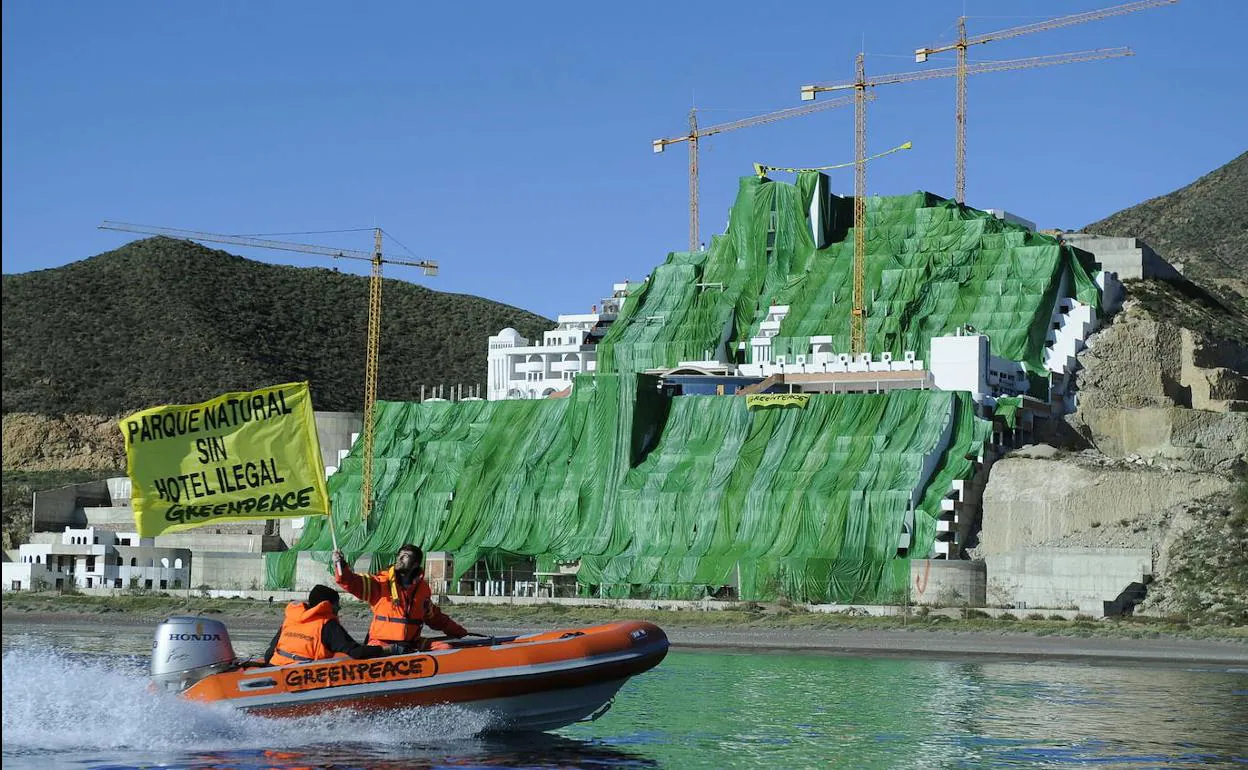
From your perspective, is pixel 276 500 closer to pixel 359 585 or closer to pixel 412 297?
pixel 359 585

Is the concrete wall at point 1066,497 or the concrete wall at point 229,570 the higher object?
the concrete wall at point 1066,497

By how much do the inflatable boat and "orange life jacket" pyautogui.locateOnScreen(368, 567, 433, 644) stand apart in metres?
0.58

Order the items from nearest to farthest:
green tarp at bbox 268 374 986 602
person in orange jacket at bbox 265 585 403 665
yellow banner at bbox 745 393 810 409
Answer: person in orange jacket at bbox 265 585 403 665 → green tarp at bbox 268 374 986 602 → yellow banner at bbox 745 393 810 409

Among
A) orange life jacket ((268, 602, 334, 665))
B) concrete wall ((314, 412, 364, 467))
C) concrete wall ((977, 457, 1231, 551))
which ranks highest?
concrete wall ((314, 412, 364, 467))

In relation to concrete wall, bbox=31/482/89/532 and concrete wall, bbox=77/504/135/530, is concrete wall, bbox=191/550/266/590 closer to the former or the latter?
concrete wall, bbox=77/504/135/530

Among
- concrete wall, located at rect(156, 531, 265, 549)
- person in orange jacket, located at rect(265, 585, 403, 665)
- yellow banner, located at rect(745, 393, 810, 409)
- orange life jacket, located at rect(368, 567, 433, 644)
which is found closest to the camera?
person in orange jacket, located at rect(265, 585, 403, 665)

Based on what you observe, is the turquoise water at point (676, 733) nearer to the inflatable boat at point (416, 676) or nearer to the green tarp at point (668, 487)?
the inflatable boat at point (416, 676)

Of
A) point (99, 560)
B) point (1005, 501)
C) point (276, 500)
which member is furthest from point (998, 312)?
point (276, 500)

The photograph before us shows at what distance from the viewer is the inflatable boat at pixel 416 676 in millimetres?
32062

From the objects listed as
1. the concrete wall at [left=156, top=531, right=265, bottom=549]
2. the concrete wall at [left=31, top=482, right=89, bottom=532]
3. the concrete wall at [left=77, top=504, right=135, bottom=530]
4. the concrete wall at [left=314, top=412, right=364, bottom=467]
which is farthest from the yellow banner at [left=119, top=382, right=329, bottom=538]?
the concrete wall at [left=31, top=482, right=89, bottom=532]

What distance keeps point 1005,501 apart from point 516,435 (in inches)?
1205

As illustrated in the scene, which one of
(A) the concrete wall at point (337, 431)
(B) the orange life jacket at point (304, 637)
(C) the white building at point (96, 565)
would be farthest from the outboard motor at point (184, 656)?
(A) the concrete wall at point (337, 431)

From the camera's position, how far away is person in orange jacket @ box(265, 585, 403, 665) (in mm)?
32031

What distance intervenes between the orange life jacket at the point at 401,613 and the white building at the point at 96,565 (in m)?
65.6
